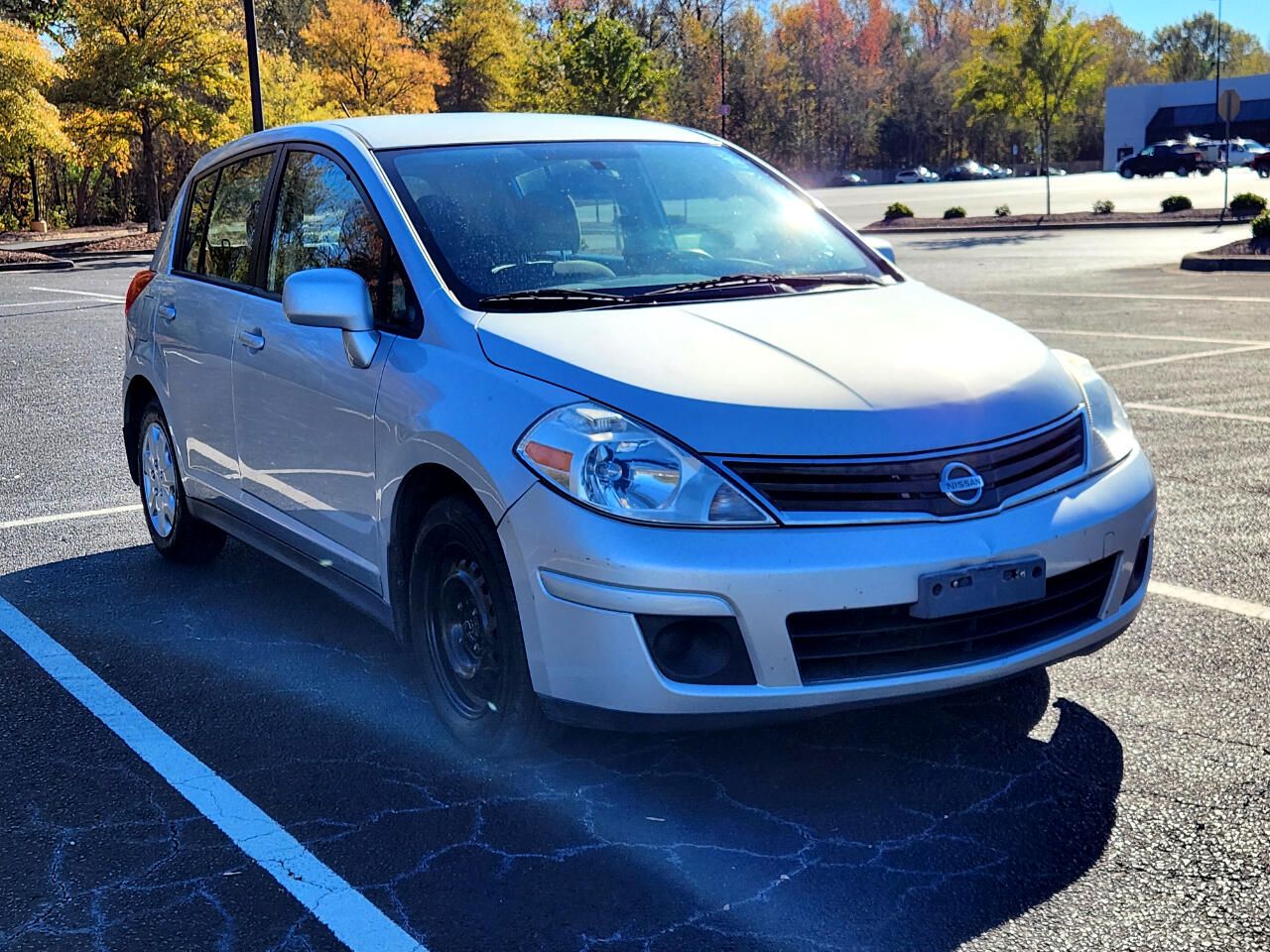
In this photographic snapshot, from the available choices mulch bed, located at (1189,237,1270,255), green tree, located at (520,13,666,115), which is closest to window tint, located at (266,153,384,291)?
mulch bed, located at (1189,237,1270,255)

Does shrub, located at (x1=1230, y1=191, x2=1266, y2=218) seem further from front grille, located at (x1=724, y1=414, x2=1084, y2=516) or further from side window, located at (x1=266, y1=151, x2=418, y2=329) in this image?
front grille, located at (x1=724, y1=414, x2=1084, y2=516)

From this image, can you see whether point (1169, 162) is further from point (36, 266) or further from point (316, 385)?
point (316, 385)

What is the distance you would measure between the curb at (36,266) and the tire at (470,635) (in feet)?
104

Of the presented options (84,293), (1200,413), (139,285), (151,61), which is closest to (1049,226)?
(84,293)

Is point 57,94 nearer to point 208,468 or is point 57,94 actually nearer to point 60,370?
point 60,370

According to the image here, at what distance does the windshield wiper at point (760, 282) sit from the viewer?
4.23 meters

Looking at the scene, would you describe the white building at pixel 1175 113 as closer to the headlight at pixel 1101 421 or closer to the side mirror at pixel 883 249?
the side mirror at pixel 883 249

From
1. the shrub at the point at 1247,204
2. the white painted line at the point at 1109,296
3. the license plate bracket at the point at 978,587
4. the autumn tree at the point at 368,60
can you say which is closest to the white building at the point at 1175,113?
the autumn tree at the point at 368,60

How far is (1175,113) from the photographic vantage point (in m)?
99.6

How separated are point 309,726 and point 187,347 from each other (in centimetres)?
189

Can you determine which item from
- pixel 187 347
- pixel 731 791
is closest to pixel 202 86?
pixel 187 347

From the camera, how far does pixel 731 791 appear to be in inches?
146

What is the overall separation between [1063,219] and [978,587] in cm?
3391

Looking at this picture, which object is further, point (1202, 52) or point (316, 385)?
point (1202, 52)
